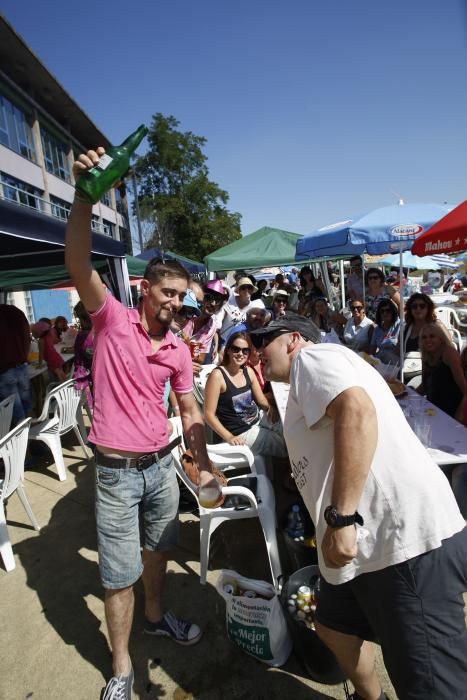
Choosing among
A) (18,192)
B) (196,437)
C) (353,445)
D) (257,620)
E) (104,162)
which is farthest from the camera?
(18,192)

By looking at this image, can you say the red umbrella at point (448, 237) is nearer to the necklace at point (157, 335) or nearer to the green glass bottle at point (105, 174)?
the necklace at point (157, 335)

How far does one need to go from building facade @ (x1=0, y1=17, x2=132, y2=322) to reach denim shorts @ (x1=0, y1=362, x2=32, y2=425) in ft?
39.9

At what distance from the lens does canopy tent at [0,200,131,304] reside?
2709mm

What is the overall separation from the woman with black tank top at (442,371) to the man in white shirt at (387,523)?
2334 millimetres

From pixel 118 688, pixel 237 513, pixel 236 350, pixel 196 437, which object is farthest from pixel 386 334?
pixel 118 688

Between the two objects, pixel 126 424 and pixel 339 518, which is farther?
pixel 126 424

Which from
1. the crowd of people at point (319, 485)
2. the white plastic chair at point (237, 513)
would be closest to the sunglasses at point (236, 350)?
the crowd of people at point (319, 485)

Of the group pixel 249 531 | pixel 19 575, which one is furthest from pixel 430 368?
pixel 19 575

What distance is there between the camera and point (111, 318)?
1.75m

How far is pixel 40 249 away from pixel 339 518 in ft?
14.4

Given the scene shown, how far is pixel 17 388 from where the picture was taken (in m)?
4.56

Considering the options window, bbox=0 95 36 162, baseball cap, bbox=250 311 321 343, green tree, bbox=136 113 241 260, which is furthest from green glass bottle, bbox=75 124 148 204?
green tree, bbox=136 113 241 260

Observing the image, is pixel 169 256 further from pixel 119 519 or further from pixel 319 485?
pixel 319 485

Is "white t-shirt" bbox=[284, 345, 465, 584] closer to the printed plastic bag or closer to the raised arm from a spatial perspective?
the printed plastic bag
